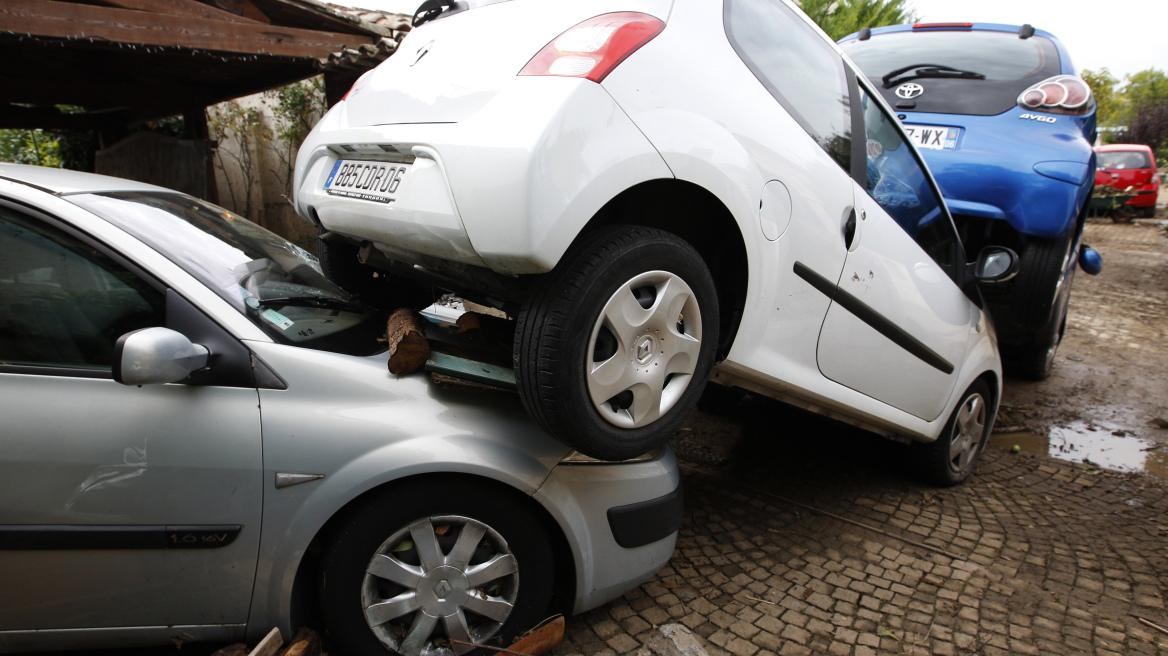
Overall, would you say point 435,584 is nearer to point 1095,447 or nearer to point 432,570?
point 432,570

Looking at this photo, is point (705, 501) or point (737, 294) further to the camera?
point (705, 501)

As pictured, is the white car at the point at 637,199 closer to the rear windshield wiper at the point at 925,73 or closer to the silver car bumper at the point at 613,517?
the silver car bumper at the point at 613,517

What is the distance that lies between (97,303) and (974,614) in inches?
120

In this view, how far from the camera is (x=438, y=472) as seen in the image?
1879mm

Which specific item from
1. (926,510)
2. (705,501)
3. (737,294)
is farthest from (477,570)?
(926,510)

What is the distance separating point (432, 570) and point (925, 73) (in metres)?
4.15

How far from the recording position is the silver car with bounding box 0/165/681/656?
5.52 ft

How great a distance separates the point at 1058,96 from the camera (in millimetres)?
3777

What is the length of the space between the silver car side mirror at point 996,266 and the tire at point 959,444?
61cm

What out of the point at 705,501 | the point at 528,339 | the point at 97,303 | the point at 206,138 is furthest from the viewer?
the point at 206,138

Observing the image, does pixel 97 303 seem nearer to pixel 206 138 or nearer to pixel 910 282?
pixel 910 282

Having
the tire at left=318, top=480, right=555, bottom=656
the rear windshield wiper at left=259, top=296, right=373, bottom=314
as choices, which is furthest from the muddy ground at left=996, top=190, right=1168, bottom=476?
the rear windshield wiper at left=259, top=296, right=373, bottom=314

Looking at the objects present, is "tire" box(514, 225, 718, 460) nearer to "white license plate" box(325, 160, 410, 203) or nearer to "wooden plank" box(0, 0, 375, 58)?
"white license plate" box(325, 160, 410, 203)

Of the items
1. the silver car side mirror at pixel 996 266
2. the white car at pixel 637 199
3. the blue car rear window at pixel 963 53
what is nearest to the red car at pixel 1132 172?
the blue car rear window at pixel 963 53
